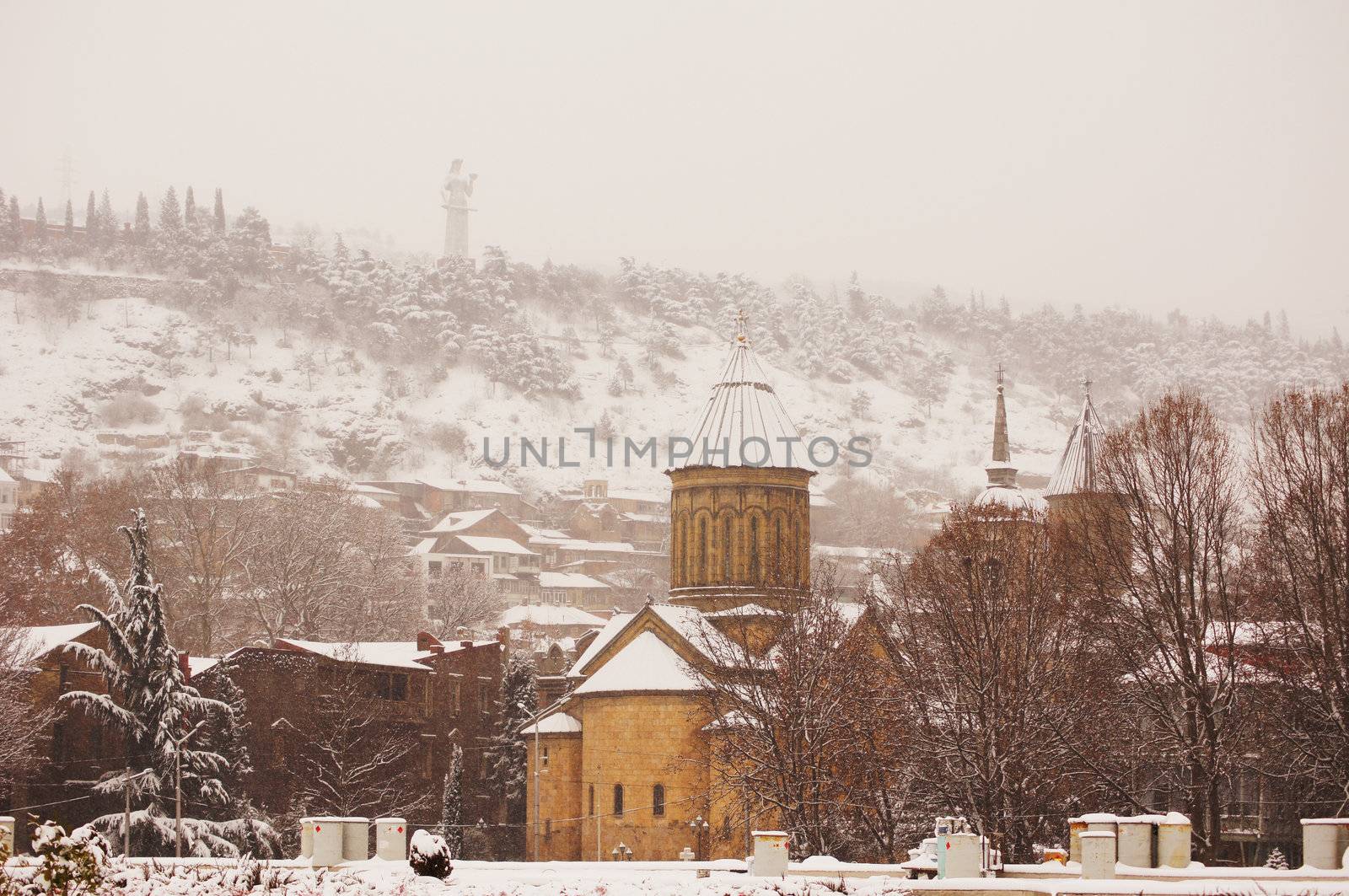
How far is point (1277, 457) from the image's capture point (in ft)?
109

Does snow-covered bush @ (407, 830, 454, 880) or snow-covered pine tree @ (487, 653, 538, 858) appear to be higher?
snow-covered bush @ (407, 830, 454, 880)

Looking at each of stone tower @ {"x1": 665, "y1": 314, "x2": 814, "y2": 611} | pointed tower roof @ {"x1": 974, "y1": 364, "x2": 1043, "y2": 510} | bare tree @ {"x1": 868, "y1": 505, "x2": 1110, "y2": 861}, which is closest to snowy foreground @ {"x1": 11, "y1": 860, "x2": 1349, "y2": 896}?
bare tree @ {"x1": 868, "y1": 505, "x2": 1110, "y2": 861}

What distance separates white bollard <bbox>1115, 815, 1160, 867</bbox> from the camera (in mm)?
20234

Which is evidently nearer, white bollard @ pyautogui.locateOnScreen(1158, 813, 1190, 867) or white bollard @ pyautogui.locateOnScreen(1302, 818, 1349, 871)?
white bollard @ pyautogui.locateOnScreen(1302, 818, 1349, 871)

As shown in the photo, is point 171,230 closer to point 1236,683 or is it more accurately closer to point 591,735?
point 591,735

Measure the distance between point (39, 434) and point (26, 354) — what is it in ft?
54.9

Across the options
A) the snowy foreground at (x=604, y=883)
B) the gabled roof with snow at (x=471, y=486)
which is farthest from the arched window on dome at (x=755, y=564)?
the gabled roof with snow at (x=471, y=486)

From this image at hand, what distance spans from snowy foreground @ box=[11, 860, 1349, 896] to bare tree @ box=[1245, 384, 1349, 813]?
12.1m

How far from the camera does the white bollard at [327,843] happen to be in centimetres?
2294

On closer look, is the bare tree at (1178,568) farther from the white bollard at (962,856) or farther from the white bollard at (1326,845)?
the white bollard at (962,856)

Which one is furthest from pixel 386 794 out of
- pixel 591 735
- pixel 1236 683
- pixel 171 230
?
pixel 171 230

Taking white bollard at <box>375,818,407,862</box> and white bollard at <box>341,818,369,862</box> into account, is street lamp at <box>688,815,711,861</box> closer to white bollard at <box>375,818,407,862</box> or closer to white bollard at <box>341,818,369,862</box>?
white bollard at <box>375,818,407,862</box>

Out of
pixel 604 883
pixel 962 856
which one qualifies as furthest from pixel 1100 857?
pixel 604 883

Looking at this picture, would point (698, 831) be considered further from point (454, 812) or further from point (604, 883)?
point (604, 883)
